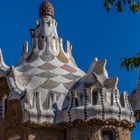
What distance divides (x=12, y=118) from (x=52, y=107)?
66.9 inches

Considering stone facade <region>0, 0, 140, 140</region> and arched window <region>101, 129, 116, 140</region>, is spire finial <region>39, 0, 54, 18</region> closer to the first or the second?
stone facade <region>0, 0, 140, 140</region>

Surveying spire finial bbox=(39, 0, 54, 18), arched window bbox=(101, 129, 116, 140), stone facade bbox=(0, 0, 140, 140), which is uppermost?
spire finial bbox=(39, 0, 54, 18)

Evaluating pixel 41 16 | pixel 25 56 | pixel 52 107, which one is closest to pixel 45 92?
pixel 52 107

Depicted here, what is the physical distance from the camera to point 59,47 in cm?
1812

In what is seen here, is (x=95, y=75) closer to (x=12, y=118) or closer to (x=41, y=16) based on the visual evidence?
(x=12, y=118)

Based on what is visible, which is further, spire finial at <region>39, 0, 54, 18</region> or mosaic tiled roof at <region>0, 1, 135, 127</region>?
spire finial at <region>39, 0, 54, 18</region>

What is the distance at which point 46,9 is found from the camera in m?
19.4

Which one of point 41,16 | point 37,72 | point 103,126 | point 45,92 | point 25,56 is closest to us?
point 103,126

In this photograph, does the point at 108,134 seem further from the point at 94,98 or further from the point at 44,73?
the point at 44,73

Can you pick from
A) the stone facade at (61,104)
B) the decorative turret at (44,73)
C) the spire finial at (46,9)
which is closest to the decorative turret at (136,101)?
the stone facade at (61,104)

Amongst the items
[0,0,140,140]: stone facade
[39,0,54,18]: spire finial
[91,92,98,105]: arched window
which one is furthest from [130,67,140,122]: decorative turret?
[39,0,54,18]: spire finial

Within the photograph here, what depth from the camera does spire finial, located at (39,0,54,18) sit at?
19.2 meters

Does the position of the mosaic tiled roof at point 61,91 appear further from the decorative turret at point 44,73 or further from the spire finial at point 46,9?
the spire finial at point 46,9

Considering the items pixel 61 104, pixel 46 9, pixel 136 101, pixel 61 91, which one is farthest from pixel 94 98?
pixel 46 9
